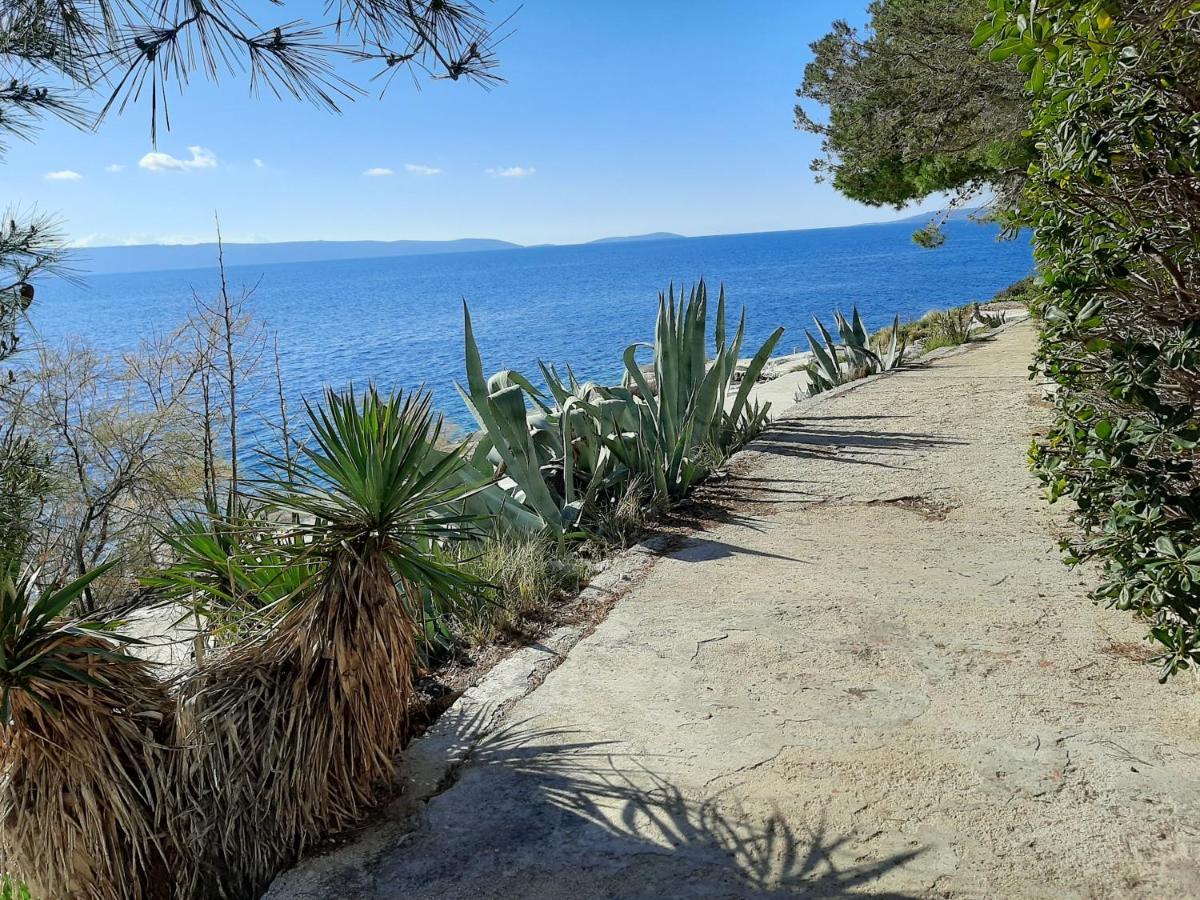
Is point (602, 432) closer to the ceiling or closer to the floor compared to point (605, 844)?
closer to the ceiling

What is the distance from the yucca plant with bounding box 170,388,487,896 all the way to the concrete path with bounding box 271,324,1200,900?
192 mm

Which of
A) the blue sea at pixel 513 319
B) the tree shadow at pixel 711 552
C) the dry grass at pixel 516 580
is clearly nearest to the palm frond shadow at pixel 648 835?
the dry grass at pixel 516 580

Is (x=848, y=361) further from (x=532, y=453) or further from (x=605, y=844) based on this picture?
(x=605, y=844)

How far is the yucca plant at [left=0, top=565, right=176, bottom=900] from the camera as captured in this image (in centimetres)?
218

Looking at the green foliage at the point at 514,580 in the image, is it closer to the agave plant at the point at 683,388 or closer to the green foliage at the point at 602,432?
the green foliage at the point at 602,432

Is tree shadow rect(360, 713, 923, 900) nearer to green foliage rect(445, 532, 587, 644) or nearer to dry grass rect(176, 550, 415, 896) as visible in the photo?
dry grass rect(176, 550, 415, 896)

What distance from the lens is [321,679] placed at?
8.16 ft

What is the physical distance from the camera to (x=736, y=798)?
263 centimetres

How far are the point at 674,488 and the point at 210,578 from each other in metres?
3.40

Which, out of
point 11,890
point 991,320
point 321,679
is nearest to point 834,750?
point 321,679

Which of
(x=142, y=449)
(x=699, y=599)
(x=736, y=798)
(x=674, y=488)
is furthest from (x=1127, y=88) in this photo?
(x=142, y=449)

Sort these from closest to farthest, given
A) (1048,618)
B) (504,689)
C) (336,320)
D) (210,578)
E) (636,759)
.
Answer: (636,759)
(210,578)
(504,689)
(1048,618)
(336,320)

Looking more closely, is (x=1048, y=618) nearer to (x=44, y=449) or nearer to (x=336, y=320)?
(x=44, y=449)

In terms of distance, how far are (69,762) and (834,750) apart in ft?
7.25
